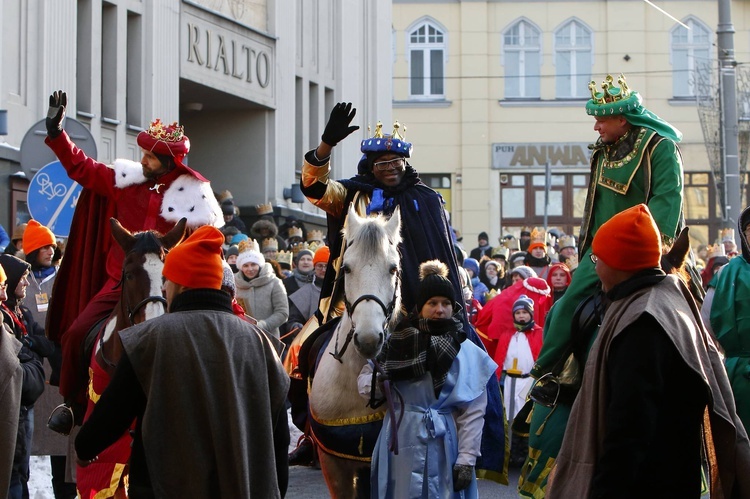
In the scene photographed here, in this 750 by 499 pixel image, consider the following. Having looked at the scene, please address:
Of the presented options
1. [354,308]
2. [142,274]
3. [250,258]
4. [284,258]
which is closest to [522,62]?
[284,258]

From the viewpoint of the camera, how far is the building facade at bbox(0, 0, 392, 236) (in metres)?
20.9

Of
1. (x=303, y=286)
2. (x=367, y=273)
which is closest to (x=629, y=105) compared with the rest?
(x=367, y=273)

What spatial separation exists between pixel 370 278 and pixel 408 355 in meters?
0.47

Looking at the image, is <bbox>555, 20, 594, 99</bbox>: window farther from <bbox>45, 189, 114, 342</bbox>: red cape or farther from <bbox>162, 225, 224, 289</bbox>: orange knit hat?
<bbox>162, 225, 224, 289</bbox>: orange knit hat

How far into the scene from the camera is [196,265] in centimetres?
612

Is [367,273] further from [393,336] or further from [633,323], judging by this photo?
[633,323]

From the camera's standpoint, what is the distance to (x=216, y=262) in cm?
616

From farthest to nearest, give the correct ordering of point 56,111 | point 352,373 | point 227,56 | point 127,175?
1. point 227,56
2. point 127,175
3. point 56,111
4. point 352,373

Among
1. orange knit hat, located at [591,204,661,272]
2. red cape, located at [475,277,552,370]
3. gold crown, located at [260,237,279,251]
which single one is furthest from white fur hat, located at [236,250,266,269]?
orange knit hat, located at [591,204,661,272]

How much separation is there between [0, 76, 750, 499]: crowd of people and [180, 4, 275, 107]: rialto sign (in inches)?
558

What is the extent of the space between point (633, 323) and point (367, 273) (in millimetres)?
2972

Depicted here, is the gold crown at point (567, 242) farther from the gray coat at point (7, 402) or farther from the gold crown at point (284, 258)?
the gray coat at point (7, 402)

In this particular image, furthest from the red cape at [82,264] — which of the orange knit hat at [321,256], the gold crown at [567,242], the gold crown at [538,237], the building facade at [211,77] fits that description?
the gold crown at [567,242]

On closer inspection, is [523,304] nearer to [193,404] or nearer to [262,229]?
[262,229]
